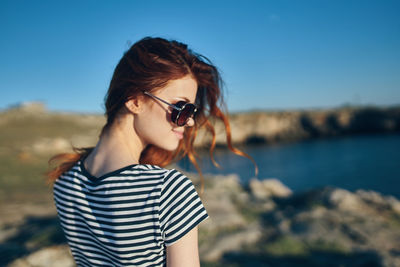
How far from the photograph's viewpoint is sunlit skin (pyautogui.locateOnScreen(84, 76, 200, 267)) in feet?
4.13

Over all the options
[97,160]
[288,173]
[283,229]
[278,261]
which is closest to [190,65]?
[97,160]

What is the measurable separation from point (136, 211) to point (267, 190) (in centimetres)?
844

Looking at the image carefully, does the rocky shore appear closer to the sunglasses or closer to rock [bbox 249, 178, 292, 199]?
rock [bbox 249, 178, 292, 199]

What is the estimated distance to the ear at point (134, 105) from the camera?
1310 mm

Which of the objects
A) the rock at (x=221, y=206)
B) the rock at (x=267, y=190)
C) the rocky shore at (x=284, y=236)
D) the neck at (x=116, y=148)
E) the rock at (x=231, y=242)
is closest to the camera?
the neck at (x=116, y=148)

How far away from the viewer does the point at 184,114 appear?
1.33m

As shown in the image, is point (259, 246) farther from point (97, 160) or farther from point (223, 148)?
point (223, 148)

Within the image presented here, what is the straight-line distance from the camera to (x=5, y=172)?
9273 millimetres

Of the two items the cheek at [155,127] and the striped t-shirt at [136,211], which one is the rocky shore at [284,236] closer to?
the striped t-shirt at [136,211]

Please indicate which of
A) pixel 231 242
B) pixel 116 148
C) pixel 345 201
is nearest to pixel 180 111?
pixel 116 148

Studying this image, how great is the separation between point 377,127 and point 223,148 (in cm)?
2698

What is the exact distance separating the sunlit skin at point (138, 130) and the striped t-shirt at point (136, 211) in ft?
0.32

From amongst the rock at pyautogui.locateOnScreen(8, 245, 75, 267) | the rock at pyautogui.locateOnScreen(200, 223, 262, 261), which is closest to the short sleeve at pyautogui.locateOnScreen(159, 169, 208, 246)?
the rock at pyautogui.locateOnScreen(8, 245, 75, 267)

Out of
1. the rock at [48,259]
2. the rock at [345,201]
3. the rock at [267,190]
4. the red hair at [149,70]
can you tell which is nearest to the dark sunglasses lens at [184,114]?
the red hair at [149,70]
